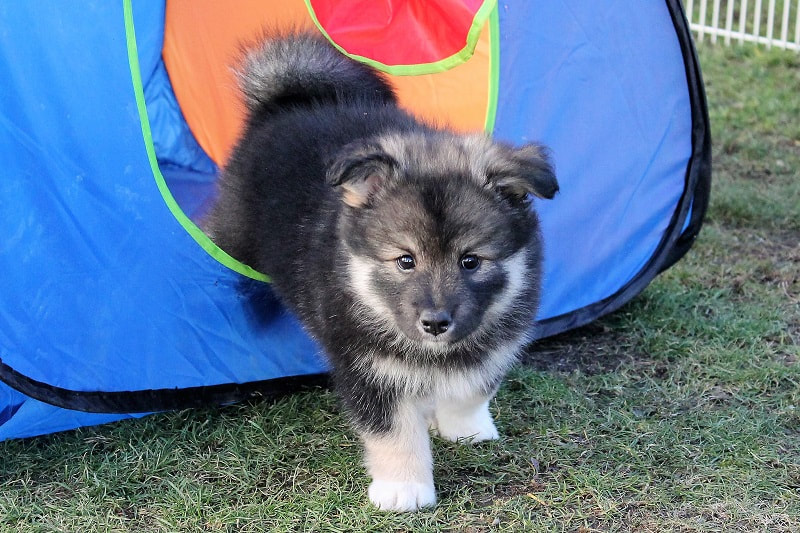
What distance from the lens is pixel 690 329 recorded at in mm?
4648

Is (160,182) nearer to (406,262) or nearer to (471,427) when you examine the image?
(406,262)

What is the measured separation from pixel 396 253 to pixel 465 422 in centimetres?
97

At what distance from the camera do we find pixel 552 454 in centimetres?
366

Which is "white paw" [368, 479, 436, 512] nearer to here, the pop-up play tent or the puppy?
the puppy

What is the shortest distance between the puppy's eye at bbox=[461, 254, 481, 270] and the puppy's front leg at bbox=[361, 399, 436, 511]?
0.57m

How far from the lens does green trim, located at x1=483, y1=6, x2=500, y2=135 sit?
4082 millimetres

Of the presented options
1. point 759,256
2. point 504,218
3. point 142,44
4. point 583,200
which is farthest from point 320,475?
point 759,256

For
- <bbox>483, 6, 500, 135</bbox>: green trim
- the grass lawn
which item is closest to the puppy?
the grass lawn

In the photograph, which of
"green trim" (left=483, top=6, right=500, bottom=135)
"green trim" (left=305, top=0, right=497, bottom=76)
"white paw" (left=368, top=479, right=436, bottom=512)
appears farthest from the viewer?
"green trim" (left=483, top=6, right=500, bottom=135)

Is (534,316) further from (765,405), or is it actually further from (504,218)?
(765,405)

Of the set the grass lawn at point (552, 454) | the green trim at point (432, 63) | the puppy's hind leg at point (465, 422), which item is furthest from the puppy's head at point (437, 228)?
the green trim at point (432, 63)

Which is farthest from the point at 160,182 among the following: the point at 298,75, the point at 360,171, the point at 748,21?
the point at 748,21

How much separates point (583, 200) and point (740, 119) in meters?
3.61

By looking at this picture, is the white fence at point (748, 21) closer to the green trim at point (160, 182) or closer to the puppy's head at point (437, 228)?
the green trim at point (160, 182)
